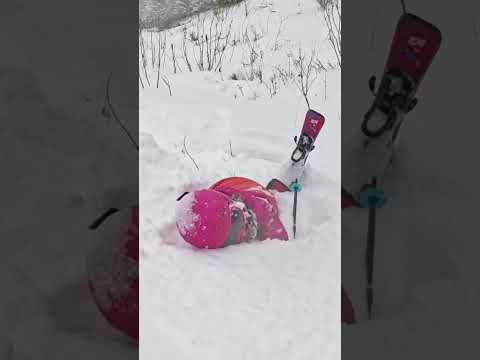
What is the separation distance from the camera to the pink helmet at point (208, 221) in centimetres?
66

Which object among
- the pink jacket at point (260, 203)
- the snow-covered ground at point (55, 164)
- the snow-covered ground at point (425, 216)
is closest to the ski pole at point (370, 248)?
the snow-covered ground at point (425, 216)

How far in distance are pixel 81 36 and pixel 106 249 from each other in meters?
0.13

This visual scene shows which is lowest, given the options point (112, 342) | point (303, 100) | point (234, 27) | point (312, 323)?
point (312, 323)

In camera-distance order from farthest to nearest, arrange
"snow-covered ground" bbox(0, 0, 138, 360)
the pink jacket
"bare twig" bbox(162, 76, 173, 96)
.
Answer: "bare twig" bbox(162, 76, 173, 96) < the pink jacket < "snow-covered ground" bbox(0, 0, 138, 360)

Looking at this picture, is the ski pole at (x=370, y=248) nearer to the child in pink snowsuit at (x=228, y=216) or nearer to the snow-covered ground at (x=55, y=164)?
the snow-covered ground at (x=55, y=164)

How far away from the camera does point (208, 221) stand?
2.22 feet

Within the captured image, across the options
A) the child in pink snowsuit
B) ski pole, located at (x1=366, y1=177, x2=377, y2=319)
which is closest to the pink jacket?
the child in pink snowsuit

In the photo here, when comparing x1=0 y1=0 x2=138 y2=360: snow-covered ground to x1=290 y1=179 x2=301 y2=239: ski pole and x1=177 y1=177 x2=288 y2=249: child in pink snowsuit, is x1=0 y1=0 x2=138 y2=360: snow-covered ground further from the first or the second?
x1=290 y1=179 x2=301 y2=239: ski pole

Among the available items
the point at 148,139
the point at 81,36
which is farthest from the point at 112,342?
the point at 148,139

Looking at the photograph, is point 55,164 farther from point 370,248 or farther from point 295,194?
point 295,194

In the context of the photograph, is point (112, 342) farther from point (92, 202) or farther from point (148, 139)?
point (148, 139)

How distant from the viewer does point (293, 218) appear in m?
0.84

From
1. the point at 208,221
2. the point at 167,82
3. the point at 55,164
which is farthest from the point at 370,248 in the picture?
the point at 167,82

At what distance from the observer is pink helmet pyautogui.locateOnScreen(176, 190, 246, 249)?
66cm
